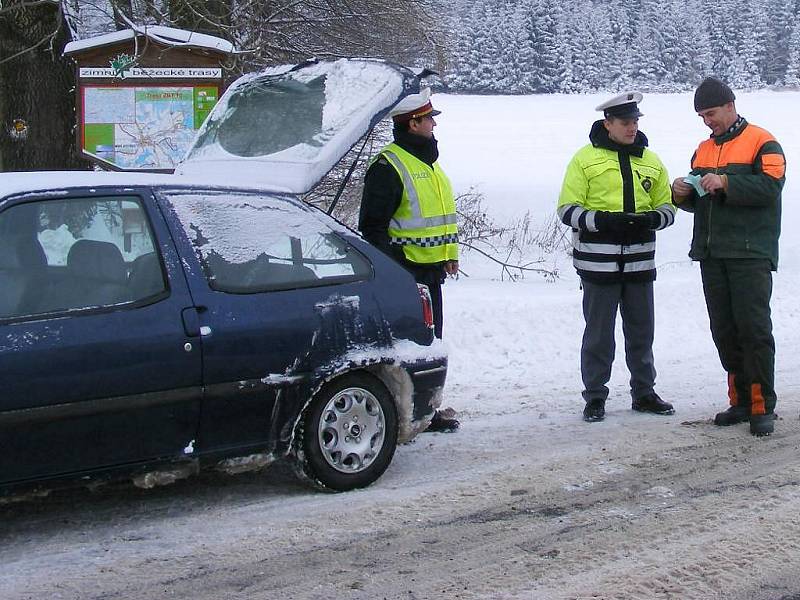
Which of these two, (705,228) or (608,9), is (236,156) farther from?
(608,9)

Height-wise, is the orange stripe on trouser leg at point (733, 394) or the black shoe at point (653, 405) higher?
the orange stripe on trouser leg at point (733, 394)

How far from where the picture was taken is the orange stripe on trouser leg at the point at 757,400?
22.0 feet

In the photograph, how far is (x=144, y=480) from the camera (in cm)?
489

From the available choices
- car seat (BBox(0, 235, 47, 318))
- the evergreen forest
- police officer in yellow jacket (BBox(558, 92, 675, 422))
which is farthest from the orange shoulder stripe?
the evergreen forest

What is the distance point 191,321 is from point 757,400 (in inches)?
140

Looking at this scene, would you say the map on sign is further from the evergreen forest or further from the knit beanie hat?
the evergreen forest

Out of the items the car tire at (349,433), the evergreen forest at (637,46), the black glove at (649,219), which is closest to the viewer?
the car tire at (349,433)

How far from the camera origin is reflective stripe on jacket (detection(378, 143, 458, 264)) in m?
6.76

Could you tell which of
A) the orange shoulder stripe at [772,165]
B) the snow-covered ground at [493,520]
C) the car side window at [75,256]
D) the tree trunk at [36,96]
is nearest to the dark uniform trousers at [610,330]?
the snow-covered ground at [493,520]

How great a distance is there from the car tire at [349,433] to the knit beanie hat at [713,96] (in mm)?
2741

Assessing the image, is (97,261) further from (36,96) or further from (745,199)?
(36,96)

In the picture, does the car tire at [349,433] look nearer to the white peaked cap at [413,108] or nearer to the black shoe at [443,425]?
the black shoe at [443,425]

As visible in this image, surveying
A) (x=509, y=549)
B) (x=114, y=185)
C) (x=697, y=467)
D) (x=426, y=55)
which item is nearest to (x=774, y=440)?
(x=697, y=467)

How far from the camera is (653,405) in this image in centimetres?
735
